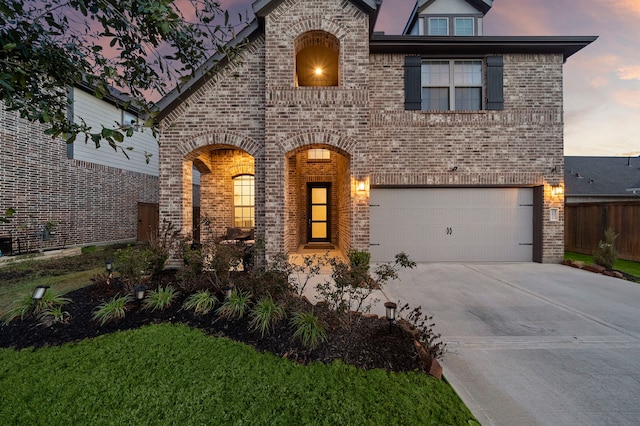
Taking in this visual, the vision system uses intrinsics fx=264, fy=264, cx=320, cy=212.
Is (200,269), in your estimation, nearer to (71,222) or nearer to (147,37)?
(147,37)

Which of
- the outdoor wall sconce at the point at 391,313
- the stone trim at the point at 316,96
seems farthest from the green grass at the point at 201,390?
the stone trim at the point at 316,96

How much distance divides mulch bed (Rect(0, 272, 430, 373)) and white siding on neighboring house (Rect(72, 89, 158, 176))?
7836 millimetres

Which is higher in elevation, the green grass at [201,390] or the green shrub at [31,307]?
the green shrub at [31,307]

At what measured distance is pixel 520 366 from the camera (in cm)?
288

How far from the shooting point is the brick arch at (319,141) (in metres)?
6.54

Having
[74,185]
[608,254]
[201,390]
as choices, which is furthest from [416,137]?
[74,185]

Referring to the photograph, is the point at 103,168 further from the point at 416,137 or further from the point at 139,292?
the point at 416,137

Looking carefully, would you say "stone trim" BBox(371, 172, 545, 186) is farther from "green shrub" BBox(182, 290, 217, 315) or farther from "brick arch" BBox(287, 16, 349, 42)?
"green shrub" BBox(182, 290, 217, 315)

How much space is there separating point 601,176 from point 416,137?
A: 17278mm

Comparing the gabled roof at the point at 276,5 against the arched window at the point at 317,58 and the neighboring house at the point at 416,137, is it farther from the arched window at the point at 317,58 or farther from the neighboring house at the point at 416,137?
the arched window at the point at 317,58

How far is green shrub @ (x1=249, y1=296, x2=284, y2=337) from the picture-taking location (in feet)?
10.7

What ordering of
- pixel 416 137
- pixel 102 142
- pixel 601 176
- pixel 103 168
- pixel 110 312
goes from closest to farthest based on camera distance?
pixel 110 312, pixel 416 137, pixel 103 168, pixel 102 142, pixel 601 176

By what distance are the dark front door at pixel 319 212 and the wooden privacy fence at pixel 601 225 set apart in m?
8.80

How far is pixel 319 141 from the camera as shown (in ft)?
21.5
